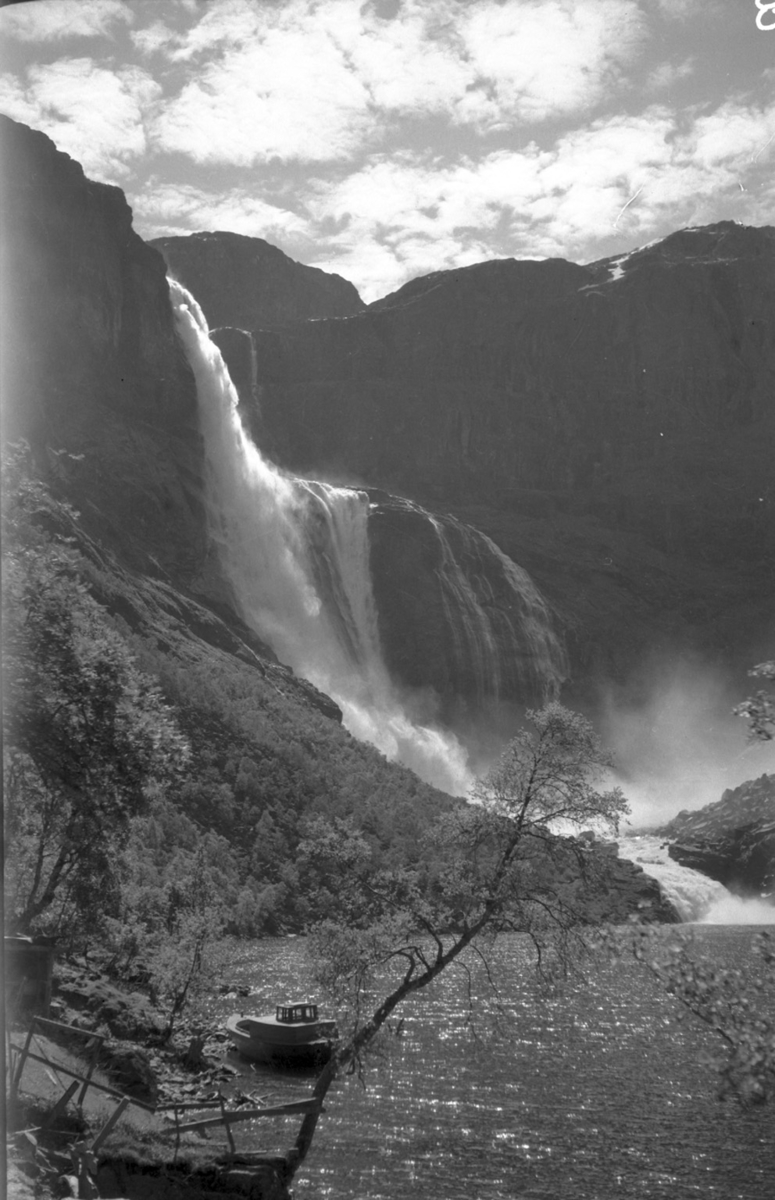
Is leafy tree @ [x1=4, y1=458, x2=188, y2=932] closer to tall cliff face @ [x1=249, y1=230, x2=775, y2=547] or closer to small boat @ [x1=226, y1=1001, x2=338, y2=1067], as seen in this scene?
small boat @ [x1=226, y1=1001, x2=338, y2=1067]

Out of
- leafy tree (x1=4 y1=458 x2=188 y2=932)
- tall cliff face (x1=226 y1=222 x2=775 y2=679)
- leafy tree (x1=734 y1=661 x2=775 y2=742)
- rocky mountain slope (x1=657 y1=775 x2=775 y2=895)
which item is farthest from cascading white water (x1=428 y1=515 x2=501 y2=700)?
leafy tree (x1=734 y1=661 x2=775 y2=742)

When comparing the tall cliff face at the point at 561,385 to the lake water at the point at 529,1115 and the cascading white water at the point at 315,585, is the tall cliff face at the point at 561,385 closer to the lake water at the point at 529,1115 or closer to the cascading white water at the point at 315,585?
the cascading white water at the point at 315,585

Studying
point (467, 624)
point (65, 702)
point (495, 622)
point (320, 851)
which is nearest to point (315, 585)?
point (467, 624)

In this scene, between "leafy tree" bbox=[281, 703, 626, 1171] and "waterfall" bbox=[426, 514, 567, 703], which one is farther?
"waterfall" bbox=[426, 514, 567, 703]

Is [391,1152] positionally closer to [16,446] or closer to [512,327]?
[16,446]

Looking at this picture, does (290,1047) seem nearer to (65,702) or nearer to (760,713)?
(65,702)

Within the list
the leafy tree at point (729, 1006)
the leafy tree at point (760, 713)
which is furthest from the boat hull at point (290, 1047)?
the leafy tree at point (760, 713)

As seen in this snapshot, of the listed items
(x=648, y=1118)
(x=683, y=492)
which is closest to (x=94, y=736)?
(x=648, y=1118)
